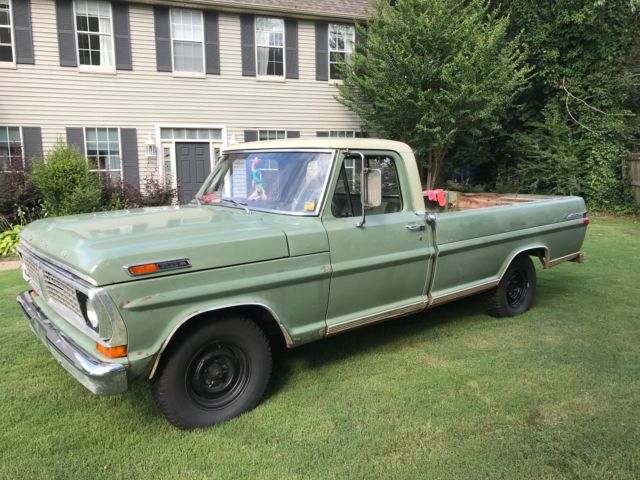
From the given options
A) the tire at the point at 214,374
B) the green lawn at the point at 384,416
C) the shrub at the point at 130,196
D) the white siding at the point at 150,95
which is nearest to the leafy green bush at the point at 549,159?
the white siding at the point at 150,95

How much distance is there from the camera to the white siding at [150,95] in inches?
492

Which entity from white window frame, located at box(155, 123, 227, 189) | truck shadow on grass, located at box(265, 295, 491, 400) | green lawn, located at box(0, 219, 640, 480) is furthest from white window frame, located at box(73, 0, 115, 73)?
truck shadow on grass, located at box(265, 295, 491, 400)

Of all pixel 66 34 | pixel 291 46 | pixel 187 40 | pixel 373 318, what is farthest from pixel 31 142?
pixel 373 318

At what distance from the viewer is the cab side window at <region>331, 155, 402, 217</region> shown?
3.81m

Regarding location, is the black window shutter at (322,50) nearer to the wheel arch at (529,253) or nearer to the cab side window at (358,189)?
the wheel arch at (529,253)

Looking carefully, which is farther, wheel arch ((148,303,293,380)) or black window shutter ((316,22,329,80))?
black window shutter ((316,22,329,80))

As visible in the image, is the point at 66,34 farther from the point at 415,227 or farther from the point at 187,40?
the point at 415,227

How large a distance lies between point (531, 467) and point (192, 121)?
42.5 ft

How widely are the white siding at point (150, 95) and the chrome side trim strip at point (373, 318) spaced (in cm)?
1095

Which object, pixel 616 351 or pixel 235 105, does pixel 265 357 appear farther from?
pixel 235 105

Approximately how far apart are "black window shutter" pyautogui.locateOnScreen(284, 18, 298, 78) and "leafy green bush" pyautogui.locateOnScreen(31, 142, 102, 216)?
660 centimetres

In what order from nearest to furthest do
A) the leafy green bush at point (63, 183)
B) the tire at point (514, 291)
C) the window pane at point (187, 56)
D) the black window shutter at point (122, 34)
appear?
1. the tire at point (514, 291)
2. the leafy green bush at point (63, 183)
3. the black window shutter at point (122, 34)
4. the window pane at point (187, 56)

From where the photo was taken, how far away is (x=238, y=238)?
324 cm

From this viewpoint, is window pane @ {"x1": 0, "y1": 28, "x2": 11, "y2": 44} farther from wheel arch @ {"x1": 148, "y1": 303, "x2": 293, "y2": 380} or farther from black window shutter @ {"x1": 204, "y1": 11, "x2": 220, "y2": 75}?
wheel arch @ {"x1": 148, "y1": 303, "x2": 293, "y2": 380}
